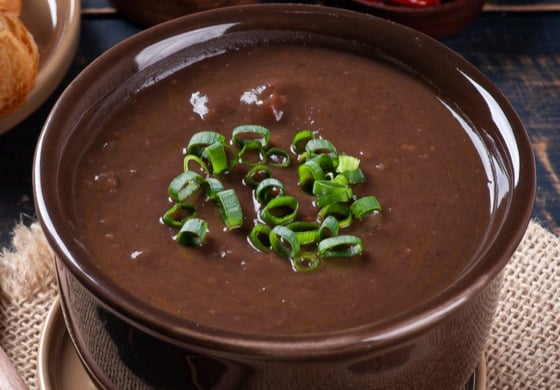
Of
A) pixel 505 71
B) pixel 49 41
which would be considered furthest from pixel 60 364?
pixel 505 71

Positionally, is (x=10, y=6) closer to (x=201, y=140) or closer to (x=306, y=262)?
(x=201, y=140)

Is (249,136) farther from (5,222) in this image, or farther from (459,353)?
(5,222)

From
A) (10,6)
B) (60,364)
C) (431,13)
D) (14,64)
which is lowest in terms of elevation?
(60,364)

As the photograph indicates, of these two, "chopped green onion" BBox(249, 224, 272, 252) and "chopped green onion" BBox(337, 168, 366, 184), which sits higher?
"chopped green onion" BBox(337, 168, 366, 184)

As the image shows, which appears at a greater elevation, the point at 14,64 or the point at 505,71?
the point at 14,64

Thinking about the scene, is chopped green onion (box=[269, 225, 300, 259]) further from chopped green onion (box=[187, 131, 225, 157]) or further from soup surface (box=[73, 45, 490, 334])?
chopped green onion (box=[187, 131, 225, 157])

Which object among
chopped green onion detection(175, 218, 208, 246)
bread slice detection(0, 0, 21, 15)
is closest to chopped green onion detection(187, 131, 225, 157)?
chopped green onion detection(175, 218, 208, 246)

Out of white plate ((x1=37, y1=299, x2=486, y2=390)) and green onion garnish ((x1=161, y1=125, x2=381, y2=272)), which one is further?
white plate ((x1=37, y1=299, x2=486, y2=390))
